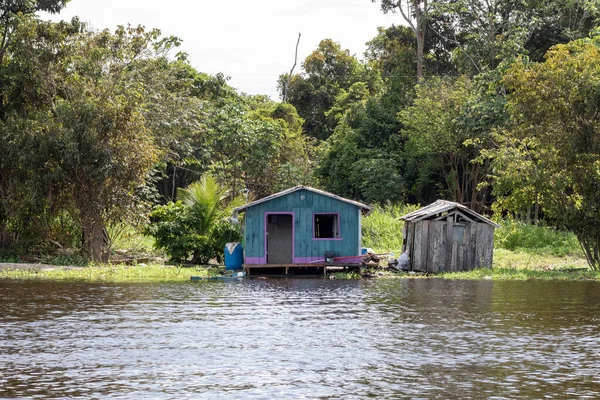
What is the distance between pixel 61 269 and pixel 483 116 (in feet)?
70.3

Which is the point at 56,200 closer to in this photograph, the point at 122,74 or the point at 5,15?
the point at 122,74

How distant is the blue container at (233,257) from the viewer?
1238 inches

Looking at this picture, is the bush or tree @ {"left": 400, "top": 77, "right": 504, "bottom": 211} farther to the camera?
tree @ {"left": 400, "top": 77, "right": 504, "bottom": 211}

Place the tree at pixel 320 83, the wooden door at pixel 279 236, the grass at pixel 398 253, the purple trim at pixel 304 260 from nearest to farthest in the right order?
the grass at pixel 398 253
the purple trim at pixel 304 260
the wooden door at pixel 279 236
the tree at pixel 320 83

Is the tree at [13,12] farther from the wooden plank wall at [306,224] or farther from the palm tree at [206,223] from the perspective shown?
the wooden plank wall at [306,224]

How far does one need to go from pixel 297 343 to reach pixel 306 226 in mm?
14666

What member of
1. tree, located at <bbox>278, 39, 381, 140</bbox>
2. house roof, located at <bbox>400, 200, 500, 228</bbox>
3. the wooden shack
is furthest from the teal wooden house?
tree, located at <bbox>278, 39, 381, 140</bbox>

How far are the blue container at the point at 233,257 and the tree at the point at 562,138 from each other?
33.6ft

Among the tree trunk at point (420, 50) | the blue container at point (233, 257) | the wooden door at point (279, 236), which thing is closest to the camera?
the blue container at point (233, 257)

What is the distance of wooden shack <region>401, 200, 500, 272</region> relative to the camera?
31281 mm

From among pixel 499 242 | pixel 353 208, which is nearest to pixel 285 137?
pixel 499 242

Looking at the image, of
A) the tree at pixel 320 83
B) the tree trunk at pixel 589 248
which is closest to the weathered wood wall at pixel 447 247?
the tree trunk at pixel 589 248

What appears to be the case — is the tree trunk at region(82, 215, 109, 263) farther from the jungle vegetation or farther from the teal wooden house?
the teal wooden house

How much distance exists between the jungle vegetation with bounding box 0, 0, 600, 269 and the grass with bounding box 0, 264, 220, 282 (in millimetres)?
2899
